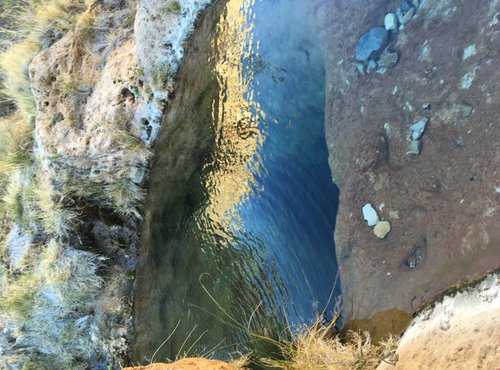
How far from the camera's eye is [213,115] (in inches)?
134

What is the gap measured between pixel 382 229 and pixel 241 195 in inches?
43.0

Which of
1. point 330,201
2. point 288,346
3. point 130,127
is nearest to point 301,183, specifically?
point 330,201

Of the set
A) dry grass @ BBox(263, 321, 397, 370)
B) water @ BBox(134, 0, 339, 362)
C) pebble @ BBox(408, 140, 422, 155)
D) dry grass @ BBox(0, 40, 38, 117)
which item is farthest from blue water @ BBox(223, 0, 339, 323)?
dry grass @ BBox(0, 40, 38, 117)

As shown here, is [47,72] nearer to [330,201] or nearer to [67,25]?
[67,25]

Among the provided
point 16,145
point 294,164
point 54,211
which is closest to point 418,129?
point 294,164

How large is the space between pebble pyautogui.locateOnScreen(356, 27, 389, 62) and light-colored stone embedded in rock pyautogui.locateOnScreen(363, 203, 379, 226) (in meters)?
0.93

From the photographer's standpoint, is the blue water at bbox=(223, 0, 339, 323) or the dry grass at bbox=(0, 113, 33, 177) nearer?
the blue water at bbox=(223, 0, 339, 323)

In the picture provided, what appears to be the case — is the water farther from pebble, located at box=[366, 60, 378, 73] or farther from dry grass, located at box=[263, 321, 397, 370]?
pebble, located at box=[366, 60, 378, 73]

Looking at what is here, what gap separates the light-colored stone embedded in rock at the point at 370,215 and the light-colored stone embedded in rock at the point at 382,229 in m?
0.03

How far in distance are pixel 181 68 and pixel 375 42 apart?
133 cm

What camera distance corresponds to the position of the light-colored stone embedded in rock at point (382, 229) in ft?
8.80

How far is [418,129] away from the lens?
8.59 feet

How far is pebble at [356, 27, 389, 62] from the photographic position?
279 cm

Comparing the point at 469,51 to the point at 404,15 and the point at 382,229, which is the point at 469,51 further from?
the point at 382,229
